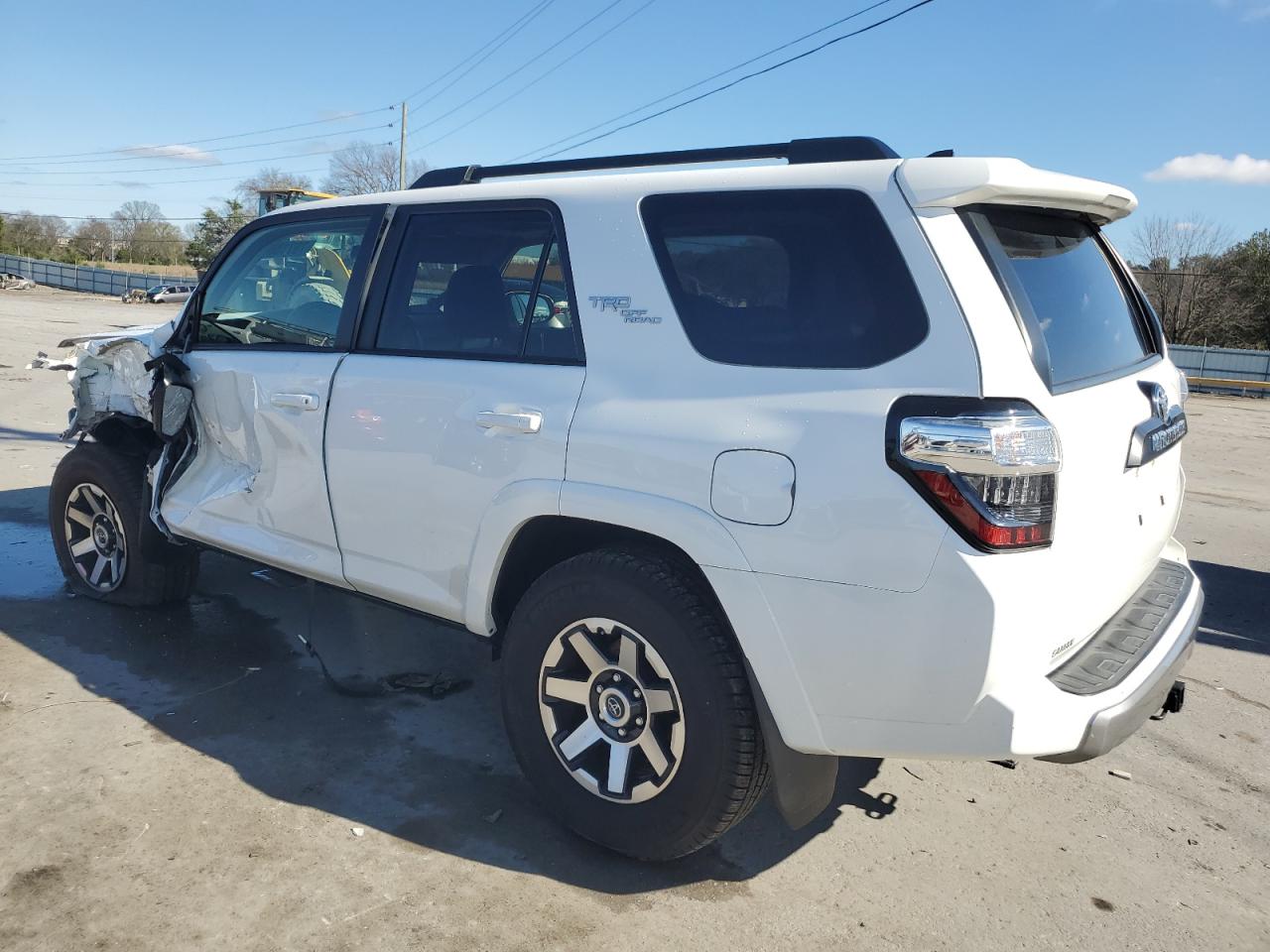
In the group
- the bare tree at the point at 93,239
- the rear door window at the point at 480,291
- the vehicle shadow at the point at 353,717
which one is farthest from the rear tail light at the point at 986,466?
the bare tree at the point at 93,239

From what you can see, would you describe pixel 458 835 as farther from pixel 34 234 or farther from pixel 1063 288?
pixel 34 234

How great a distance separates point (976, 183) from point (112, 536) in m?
4.26

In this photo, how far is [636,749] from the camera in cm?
278

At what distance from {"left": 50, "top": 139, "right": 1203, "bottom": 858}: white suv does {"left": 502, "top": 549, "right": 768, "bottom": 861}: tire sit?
10 mm

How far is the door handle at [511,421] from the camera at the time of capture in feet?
9.49

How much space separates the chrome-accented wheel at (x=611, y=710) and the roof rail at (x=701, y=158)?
57.6 inches

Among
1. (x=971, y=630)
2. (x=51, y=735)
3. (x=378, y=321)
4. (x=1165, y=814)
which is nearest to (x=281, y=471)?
(x=378, y=321)

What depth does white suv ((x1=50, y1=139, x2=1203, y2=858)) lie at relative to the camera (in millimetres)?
2252

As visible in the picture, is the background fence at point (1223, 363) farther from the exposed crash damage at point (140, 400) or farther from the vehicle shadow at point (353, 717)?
the exposed crash damage at point (140, 400)

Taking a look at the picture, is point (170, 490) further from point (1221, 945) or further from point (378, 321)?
point (1221, 945)

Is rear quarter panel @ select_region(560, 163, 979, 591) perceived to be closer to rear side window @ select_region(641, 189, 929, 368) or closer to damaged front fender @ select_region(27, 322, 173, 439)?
rear side window @ select_region(641, 189, 929, 368)

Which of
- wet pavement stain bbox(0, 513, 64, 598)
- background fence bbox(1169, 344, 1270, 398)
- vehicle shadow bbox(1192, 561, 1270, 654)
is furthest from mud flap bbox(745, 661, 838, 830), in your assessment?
background fence bbox(1169, 344, 1270, 398)

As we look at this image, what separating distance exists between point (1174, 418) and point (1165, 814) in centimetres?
134

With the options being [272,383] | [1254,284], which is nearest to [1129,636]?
[272,383]
